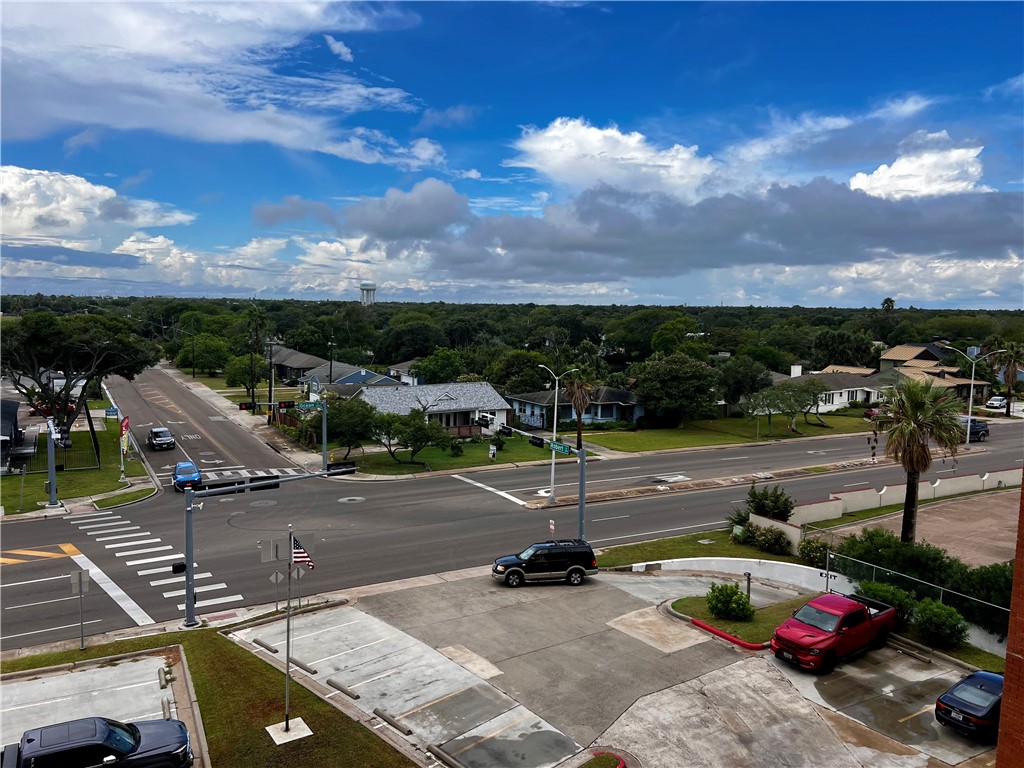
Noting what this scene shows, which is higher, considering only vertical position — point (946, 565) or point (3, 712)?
point (946, 565)

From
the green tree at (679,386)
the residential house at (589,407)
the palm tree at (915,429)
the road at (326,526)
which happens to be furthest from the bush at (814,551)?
the residential house at (589,407)

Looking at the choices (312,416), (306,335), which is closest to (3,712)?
(312,416)

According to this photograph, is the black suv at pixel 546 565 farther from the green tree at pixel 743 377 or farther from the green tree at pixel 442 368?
the green tree at pixel 442 368

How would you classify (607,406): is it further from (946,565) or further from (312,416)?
(946,565)

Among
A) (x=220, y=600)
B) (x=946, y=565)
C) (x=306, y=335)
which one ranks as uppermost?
(x=306, y=335)

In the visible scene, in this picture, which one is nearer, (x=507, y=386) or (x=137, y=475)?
(x=137, y=475)

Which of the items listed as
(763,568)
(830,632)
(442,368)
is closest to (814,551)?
(763,568)
